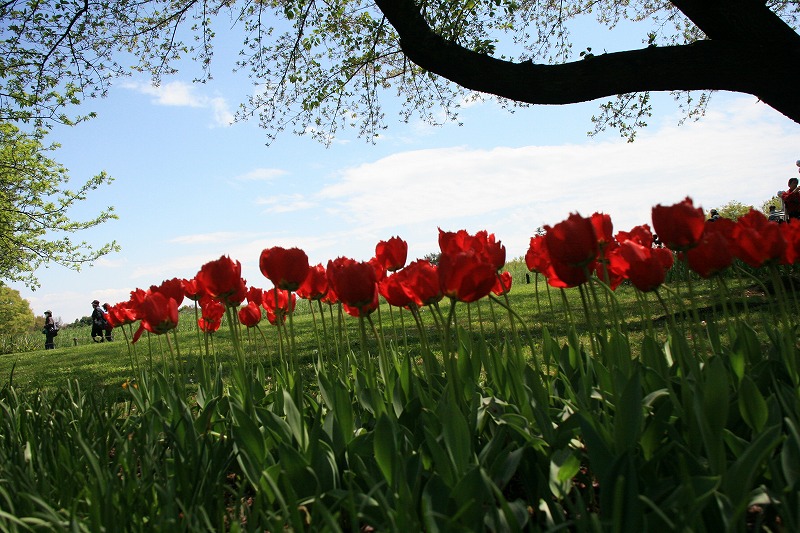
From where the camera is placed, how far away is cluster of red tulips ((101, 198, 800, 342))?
1.79 m

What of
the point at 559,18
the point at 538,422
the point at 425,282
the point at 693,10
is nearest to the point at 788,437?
the point at 538,422

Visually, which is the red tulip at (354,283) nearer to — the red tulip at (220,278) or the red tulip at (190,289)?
the red tulip at (220,278)

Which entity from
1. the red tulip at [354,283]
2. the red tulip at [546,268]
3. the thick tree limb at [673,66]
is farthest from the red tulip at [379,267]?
the thick tree limb at [673,66]

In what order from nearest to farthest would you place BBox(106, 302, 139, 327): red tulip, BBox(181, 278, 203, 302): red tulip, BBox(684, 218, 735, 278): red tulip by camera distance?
BBox(684, 218, 735, 278): red tulip < BBox(181, 278, 203, 302): red tulip < BBox(106, 302, 139, 327): red tulip

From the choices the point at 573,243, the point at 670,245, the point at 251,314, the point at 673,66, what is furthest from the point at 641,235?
the point at 673,66

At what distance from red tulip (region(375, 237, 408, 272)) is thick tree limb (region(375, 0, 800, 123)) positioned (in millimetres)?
4419

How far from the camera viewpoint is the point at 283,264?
88.6 inches

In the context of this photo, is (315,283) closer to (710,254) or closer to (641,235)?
(641,235)

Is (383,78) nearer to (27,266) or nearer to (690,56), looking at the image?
(690,56)

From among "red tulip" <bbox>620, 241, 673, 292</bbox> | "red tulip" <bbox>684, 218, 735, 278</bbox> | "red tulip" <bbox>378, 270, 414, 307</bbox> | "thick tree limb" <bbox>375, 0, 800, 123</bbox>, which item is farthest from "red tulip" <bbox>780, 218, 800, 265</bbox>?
"thick tree limb" <bbox>375, 0, 800, 123</bbox>

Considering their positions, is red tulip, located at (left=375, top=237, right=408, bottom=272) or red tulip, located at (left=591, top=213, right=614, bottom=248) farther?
red tulip, located at (left=375, top=237, right=408, bottom=272)

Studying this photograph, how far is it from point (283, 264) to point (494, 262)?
32.6 inches

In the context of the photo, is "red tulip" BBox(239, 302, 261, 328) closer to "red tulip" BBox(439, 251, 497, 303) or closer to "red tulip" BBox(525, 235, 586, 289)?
"red tulip" BBox(525, 235, 586, 289)

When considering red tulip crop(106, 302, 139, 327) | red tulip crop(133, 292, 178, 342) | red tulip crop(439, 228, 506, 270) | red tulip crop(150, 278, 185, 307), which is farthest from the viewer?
red tulip crop(106, 302, 139, 327)
